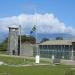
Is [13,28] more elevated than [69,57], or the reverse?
[13,28]

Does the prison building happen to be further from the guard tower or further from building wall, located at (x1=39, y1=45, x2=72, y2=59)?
the guard tower

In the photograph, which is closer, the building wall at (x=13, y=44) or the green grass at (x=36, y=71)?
the green grass at (x=36, y=71)

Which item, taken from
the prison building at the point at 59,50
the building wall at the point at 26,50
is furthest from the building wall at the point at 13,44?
the prison building at the point at 59,50

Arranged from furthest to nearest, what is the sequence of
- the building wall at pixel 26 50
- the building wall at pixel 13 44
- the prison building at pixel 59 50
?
1. the building wall at pixel 13 44
2. the building wall at pixel 26 50
3. the prison building at pixel 59 50

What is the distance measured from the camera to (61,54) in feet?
314

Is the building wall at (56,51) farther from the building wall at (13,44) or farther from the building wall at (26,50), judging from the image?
the building wall at (13,44)

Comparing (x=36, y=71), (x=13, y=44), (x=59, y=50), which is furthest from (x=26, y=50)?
(x=36, y=71)

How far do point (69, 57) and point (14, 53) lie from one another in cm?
3600

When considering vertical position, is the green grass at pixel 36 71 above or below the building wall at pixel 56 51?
below

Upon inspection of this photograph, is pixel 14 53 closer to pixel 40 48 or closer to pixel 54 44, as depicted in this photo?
pixel 40 48

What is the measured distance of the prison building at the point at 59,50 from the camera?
92.5 metres

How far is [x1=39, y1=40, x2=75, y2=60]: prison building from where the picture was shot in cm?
9251

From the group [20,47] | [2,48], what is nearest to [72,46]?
[20,47]

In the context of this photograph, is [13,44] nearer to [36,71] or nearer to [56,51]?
[56,51]
